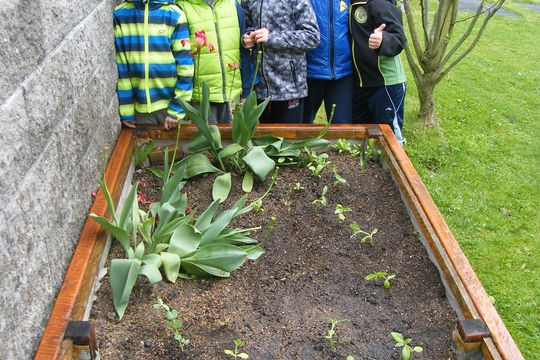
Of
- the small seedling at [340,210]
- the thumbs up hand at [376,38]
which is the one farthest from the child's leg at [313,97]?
the small seedling at [340,210]

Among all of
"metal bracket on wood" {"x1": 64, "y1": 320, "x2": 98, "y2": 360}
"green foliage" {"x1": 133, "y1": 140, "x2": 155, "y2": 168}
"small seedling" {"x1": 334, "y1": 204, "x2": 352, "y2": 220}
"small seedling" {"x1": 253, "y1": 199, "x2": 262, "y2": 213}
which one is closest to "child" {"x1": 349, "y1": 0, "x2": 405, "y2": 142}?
"small seedling" {"x1": 334, "y1": 204, "x2": 352, "y2": 220}

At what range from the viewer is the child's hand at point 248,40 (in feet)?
10.1

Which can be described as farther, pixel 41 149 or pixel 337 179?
pixel 337 179

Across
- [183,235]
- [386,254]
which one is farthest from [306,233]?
[183,235]

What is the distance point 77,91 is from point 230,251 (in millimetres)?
845

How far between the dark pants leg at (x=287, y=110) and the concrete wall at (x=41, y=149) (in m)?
1.29

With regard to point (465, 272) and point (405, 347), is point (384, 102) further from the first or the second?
point (405, 347)

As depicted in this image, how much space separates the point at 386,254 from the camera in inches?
95.3

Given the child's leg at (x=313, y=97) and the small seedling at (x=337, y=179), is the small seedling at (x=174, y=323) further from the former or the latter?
the child's leg at (x=313, y=97)

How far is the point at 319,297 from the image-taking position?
219cm

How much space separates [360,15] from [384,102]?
20.8 inches

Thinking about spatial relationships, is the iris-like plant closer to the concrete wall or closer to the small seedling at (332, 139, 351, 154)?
the concrete wall

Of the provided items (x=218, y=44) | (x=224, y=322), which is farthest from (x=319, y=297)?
(x=218, y=44)

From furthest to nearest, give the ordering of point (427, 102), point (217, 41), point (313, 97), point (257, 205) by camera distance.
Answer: point (427, 102), point (313, 97), point (217, 41), point (257, 205)
